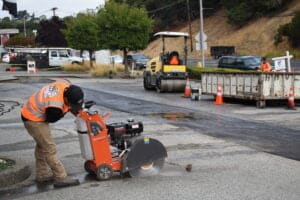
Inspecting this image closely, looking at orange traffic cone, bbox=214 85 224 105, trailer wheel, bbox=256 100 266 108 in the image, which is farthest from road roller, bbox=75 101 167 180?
orange traffic cone, bbox=214 85 224 105

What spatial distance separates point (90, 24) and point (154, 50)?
42396 mm

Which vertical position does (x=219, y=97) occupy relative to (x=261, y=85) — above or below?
below

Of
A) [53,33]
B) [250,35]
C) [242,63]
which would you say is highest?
[53,33]

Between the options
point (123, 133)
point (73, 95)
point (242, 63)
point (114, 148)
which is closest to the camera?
point (73, 95)

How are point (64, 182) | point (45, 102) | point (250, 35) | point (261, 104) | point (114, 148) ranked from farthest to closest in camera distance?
1. point (250, 35)
2. point (261, 104)
3. point (114, 148)
4. point (64, 182)
5. point (45, 102)

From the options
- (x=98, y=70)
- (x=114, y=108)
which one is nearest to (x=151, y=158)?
(x=114, y=108)

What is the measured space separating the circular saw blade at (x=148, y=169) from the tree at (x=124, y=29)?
32.9 metres

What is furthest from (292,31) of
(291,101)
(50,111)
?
(50,111)

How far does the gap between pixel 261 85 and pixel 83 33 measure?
33231 millimetres

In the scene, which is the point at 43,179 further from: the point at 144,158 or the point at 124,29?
the point at 124,29

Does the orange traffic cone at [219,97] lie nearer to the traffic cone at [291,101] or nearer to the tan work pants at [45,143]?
the traffic cone at [291,101]

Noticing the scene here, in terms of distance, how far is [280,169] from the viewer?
902 centimetres

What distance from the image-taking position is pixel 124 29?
41.1m

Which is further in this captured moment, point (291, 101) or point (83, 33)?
point (83, 33)
